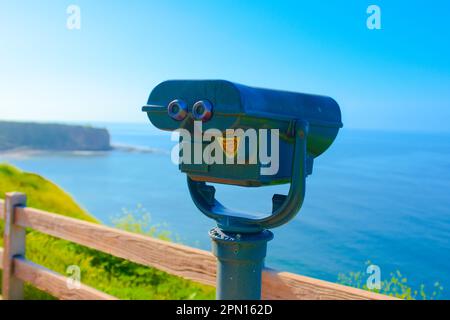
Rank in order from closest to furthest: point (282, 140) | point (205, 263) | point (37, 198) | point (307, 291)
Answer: point (282, 140), point (307, 291), point (205, 263), point (37, 198)

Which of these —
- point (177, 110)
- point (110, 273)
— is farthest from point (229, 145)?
point (110, 273)

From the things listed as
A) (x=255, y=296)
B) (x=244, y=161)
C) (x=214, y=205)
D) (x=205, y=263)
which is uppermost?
(x=244, y=161)

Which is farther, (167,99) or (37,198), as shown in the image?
(37,198)

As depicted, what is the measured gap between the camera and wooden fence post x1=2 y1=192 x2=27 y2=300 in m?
3.05

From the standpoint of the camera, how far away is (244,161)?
1201 mm

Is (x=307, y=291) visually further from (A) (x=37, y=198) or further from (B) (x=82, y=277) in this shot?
(A) (x=37, y=198)

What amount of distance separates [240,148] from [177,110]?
7.1 inches

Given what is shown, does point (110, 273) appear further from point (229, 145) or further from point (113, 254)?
point (229, 145)

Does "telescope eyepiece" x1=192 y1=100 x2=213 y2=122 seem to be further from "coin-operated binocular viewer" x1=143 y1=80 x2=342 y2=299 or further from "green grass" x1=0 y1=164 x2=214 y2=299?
"green grass" x1=0 y1=164 x2=214 y2=299

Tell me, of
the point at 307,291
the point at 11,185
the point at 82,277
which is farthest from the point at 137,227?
the point at 307,291

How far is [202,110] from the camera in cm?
117

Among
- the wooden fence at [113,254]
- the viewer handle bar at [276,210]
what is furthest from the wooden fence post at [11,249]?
the viewer handle bar at [276,210]

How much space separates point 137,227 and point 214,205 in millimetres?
3859
